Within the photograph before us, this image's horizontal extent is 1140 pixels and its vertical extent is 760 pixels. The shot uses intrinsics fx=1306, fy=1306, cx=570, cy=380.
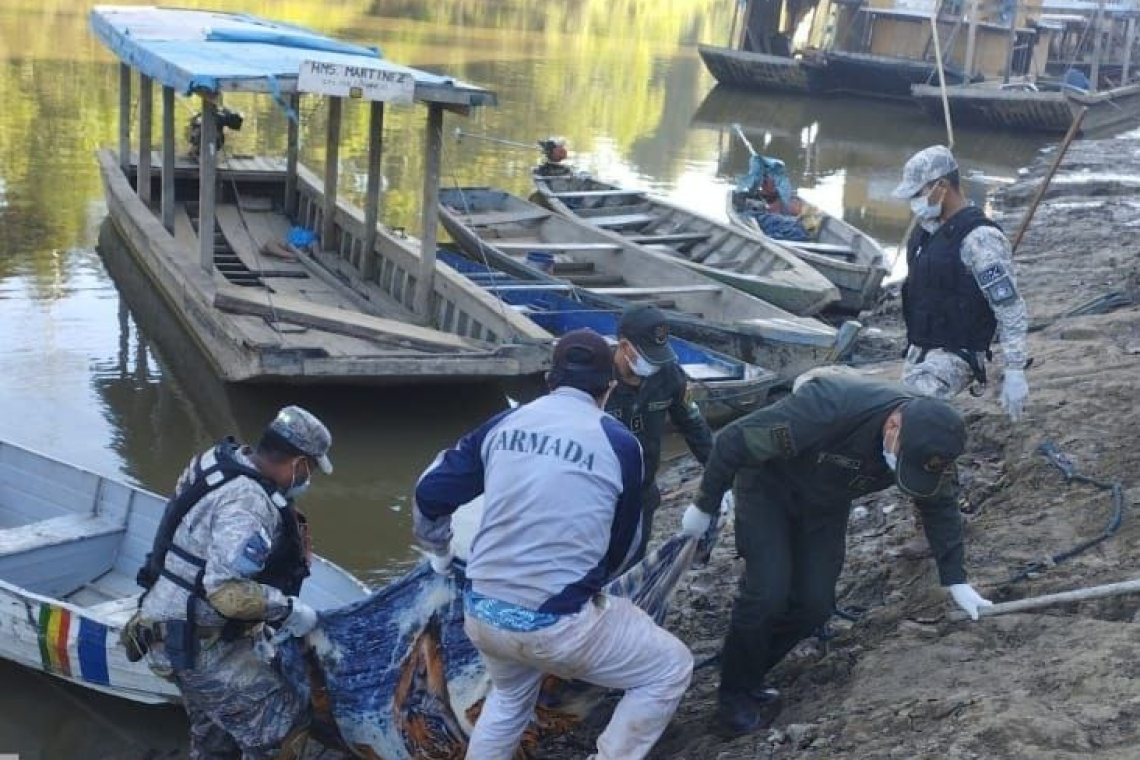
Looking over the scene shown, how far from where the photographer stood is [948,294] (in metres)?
6.48

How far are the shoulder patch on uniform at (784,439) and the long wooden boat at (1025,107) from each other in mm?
28449

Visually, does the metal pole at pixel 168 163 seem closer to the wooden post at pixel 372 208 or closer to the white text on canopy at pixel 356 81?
the wooden post at pixel 372 208

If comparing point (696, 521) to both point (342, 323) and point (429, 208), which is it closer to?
point (342, 323)

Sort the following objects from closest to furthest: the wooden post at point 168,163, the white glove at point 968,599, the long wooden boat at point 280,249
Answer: the white glove at point 968,599 < the long wooden boat at point 280,249 < the wooden post at point 168,163

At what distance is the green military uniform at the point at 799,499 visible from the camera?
4.84 m

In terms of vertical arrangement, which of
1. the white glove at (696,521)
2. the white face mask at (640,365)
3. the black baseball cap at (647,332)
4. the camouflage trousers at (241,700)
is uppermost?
the black baseball cap at (647,332)

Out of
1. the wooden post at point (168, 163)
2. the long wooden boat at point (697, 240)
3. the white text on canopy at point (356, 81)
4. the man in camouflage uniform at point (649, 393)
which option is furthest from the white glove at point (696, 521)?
the wooden post at point (168, 163)

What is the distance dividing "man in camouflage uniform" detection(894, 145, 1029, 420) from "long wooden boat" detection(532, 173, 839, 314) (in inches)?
257

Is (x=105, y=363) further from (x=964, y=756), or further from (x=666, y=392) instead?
(x=964, y=756)

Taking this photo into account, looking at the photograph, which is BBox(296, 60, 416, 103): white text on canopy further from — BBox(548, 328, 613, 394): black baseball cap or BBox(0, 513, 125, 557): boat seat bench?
BBox(548, 328, 613, 394): black baseball cap

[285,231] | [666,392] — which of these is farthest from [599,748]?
[285,231]

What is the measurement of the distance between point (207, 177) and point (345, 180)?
894 centimetres

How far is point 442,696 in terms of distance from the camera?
5199mm

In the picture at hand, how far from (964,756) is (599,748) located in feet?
4.07
